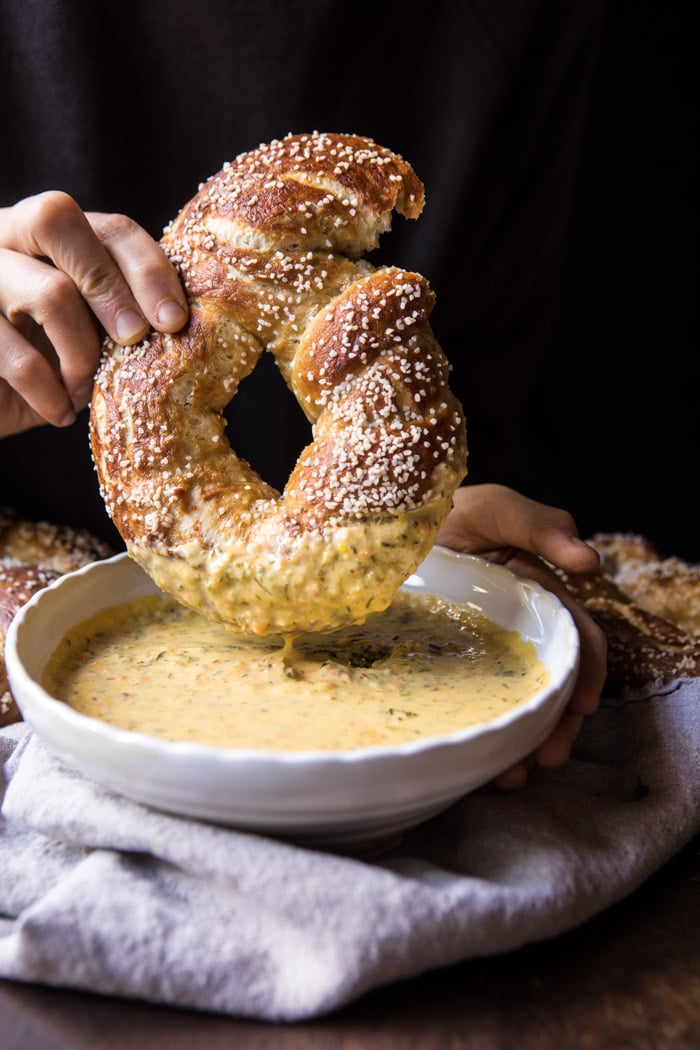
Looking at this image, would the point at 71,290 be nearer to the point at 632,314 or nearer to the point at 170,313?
the point at 170,313

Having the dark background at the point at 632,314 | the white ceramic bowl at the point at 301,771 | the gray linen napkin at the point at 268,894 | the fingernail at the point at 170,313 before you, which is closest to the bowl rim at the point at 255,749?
the white ceramic bowl at the point at 301,771

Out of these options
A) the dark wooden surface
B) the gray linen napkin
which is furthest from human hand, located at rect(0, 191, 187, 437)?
the dark wooden surface

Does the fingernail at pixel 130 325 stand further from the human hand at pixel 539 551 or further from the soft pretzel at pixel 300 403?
the human hand at pixel 539 551

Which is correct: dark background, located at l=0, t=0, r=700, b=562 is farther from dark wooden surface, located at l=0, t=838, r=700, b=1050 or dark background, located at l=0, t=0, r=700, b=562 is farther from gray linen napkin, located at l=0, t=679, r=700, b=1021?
dark wooden surface, located at l=0, t=838, r=700, b=1050

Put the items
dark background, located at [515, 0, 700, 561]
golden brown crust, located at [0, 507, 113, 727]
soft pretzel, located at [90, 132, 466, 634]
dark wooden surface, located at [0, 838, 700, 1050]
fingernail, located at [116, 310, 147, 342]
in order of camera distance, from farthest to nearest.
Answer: dark background, located at [515, 0, 700, 561] < golden brown crust, located at [0, 507, 113, 727] < fingernail, located at [116, 310, 147, 342] < soft pretzel, located at [90, 132, 466, 634] < dark wooden surface, located at [0, 838, 700, 1050]

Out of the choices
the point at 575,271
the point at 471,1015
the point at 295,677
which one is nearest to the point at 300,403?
the point at 295,677

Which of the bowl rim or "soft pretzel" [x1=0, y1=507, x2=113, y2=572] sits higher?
the bowl rim

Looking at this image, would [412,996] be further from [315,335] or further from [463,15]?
[463,15]
